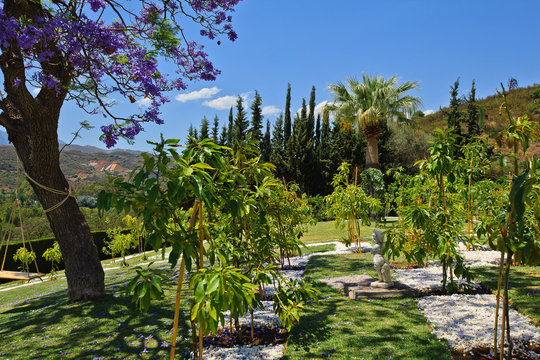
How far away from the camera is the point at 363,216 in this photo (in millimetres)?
7664

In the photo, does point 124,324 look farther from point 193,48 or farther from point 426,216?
point 193,48

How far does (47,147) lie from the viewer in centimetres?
484

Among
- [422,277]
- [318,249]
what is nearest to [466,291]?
[422,277]

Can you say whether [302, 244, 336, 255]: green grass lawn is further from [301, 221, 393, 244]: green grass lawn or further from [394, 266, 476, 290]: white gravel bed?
[394, 266, 476, 290]: white gravel bed

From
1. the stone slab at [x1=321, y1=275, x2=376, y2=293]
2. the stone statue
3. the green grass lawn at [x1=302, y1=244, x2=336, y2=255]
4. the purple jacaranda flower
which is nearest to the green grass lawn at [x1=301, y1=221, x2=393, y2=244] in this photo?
the green grass lawn at [x1=302, y1=244, x2=336, y2=255]

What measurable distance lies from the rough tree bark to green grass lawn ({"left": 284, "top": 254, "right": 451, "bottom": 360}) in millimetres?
3583

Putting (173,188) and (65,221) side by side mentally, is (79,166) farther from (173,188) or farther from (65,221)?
(173,188)

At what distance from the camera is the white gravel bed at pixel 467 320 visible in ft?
9.37

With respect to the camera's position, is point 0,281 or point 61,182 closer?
point 61,182

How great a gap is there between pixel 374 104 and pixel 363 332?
15225 mm

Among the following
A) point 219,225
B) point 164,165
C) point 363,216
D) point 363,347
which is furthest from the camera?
point 363,216

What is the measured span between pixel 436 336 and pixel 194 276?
2711 millimetres

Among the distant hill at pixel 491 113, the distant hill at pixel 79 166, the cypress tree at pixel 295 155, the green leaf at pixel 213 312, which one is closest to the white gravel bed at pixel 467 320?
the green leaf at pixel 213 312

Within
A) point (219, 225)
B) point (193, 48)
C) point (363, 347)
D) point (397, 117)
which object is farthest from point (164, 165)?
point (397, 117)
